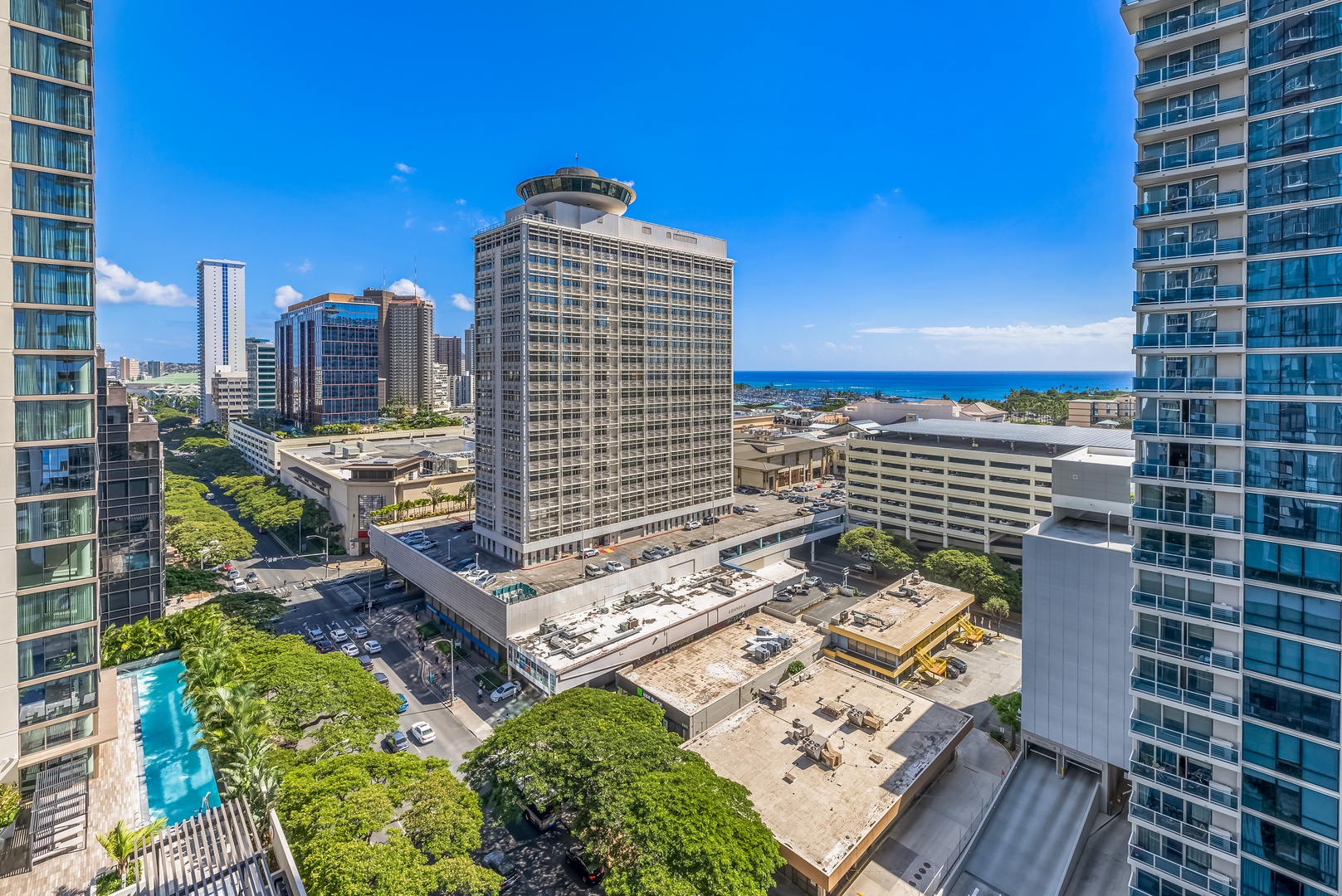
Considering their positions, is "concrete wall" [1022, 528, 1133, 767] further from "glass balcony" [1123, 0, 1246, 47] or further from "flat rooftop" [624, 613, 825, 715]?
"glass balcony" [1123, 0, 1246, 47]

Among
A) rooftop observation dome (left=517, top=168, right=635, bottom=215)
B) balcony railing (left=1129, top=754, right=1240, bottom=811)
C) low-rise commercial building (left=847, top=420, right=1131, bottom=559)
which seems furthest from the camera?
low-rise commercial building (left=847, top=420, right=1131, bottom=559)

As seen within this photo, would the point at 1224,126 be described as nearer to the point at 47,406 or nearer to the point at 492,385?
the point at 47,406

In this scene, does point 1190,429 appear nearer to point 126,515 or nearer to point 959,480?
point 959,480

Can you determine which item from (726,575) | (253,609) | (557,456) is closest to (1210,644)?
(726,575)

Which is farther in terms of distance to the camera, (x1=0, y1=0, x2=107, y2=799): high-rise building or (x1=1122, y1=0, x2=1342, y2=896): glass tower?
(x1=0, y1=0, x2=107, y2=799): high-rise building

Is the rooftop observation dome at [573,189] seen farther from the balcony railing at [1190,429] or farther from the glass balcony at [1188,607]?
the glass balcony at [1188,607]

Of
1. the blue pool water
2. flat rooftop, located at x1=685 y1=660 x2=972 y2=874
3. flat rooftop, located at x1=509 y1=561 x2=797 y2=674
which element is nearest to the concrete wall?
flat rooftop, located at x1=685 y1=660 x2=972 y2=874
